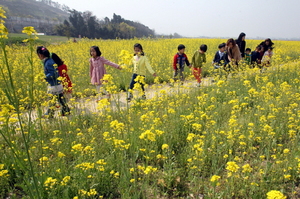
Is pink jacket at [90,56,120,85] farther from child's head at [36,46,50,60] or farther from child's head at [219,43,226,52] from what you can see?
child's head at [219,43,226,52]

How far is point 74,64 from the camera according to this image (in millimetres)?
9773

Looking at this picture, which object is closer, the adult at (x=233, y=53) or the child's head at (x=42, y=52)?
the child's head at (x=42, y=52)

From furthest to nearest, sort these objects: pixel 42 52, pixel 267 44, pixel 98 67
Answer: pixel 267 44 < pixel 98 67 < pixel 42 52

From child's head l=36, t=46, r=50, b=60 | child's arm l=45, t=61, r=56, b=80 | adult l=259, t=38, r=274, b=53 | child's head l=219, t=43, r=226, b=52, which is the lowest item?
child's arm l=45, t=61, r=56, b=80

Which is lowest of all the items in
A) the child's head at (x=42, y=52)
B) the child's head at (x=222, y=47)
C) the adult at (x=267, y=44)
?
the child's head at (x=42, y=52)

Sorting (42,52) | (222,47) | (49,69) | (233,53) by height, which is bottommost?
(49,69)

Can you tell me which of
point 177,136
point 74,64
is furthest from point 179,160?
point 74,64

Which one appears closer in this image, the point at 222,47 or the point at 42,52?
the point at 42,52

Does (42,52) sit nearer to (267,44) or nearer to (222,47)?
(222,47)

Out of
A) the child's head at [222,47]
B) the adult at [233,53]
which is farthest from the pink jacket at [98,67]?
the adult at [233,53]

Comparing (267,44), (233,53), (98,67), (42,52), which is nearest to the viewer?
(42,52)

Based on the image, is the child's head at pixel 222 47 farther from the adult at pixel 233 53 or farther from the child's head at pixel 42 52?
the child's head at pixel 42 52

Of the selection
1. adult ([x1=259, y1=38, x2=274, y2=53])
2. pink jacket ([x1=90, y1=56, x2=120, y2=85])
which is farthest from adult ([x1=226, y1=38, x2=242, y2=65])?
pink jacket ([x1=90, y1=56, x2=120, y2=85])

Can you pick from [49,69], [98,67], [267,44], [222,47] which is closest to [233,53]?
[222,47]
